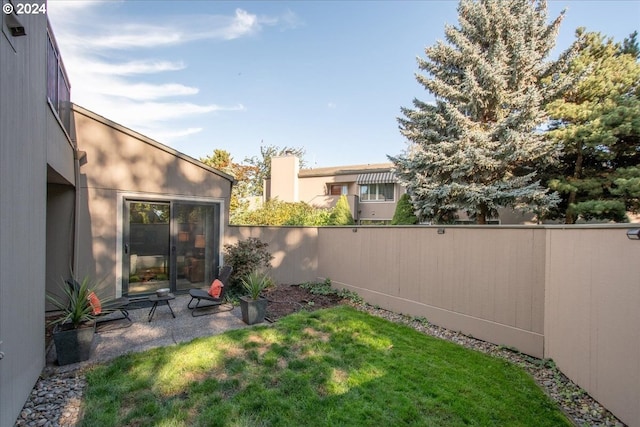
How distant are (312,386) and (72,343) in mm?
3502

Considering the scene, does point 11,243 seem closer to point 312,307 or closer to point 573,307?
point 312,307

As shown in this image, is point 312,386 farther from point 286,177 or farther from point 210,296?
point 286,177

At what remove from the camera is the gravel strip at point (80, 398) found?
3.06 meters

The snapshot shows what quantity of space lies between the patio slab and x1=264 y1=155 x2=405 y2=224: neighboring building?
626 inches

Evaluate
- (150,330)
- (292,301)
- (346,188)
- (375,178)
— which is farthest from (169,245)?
(346,188)

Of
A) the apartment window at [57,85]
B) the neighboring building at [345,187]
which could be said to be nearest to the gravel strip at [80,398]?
the apartment window at [57,85]

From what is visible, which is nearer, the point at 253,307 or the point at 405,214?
the point at 253,307

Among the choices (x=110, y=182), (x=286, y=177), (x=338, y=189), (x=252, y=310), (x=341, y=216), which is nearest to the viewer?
(x=252, y=310)

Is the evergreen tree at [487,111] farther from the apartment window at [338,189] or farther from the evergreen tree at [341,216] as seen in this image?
the apartment window at [338,189]

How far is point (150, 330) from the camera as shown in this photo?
561 cm

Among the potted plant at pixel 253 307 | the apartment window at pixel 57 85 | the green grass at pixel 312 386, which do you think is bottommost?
the green grass at pixel 312 386

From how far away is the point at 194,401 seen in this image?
3328 millimetres

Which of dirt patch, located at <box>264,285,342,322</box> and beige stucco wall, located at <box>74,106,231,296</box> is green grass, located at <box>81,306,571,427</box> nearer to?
dirt patch, located at <box>264,285,342,322</box>

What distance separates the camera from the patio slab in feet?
15.1
